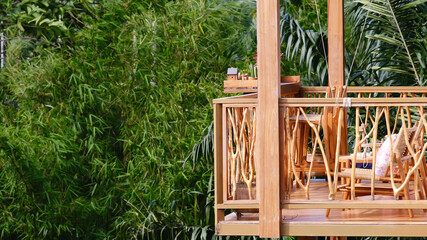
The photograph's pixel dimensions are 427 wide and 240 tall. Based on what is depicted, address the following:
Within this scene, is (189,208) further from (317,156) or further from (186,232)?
(317,156)

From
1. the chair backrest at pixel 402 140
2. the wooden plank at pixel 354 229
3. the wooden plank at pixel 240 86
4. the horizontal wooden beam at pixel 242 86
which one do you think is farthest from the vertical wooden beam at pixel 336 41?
the wooden plank at pixel 354 229

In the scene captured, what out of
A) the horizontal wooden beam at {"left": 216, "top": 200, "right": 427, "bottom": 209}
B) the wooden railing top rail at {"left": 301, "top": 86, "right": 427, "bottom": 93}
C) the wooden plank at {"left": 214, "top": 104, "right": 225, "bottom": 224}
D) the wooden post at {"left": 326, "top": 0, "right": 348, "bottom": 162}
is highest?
the wooden post at {"left": 326, "top": 0, "right": 348, "bottom": 162}

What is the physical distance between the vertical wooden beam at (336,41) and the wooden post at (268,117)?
220 centimetres

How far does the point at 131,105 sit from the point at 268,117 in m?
5.85

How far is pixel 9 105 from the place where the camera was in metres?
11.2

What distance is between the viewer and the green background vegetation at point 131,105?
9.29m

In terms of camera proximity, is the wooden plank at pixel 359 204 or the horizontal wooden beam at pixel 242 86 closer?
the wooden plank at pixel 359 204

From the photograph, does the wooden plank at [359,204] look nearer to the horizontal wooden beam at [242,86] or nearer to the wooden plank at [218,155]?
the wooden plank at [218,155]

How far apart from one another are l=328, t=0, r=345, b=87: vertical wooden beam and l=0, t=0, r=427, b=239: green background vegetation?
1802mm

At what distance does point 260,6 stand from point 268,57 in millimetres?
357

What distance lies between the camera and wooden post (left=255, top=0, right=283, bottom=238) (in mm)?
4922

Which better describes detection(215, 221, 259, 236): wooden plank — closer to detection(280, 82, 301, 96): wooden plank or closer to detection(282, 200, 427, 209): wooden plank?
detection(282, 200, 427, 209): wooden plank

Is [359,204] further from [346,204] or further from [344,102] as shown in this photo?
[344,102]

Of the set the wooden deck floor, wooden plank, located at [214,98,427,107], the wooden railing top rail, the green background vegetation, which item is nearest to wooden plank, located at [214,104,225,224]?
wooden plank, located at [214,98,427,107]
